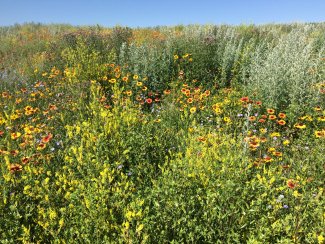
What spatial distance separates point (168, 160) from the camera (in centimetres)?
415

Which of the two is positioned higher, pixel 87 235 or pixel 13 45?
pixel 13 45

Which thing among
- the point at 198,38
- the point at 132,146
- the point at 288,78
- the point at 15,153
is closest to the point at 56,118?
the point at 15,153

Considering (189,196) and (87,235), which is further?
(189,196)

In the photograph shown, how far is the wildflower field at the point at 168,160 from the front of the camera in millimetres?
2420

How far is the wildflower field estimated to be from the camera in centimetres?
242


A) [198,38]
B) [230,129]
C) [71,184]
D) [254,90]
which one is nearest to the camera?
[71,184]

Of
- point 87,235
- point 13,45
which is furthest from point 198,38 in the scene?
point 13,45

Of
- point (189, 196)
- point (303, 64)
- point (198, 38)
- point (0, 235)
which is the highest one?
point (198, 38)

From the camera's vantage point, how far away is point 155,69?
693 cm

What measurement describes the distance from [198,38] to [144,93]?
10.2ft

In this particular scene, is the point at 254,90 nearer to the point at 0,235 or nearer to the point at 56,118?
the point at 56,118

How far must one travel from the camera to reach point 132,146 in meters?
3.59

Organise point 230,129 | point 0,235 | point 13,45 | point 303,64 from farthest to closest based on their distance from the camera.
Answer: point 13,45 < point 303,64 < point 230,129 < point 0,235

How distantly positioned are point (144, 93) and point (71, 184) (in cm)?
382
